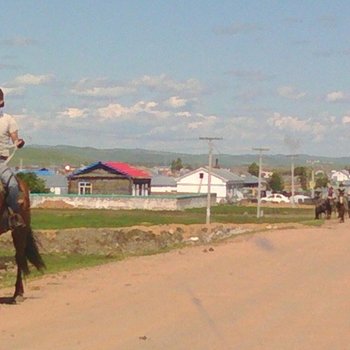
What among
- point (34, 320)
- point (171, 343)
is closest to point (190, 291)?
point (34, 320)

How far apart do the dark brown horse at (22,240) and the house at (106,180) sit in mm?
96718

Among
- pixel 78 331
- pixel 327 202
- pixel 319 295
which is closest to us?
pixel 78 331

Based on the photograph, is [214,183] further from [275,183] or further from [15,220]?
[15,220]

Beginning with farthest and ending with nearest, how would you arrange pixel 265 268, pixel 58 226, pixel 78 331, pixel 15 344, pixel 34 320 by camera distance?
pixel 58 226 → pixel 265 268 → pixel 34 320 → pixel 78 331 → pixel 15 344

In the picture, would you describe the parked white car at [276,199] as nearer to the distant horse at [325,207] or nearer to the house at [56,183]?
the house at [56,183]

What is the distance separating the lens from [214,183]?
136m

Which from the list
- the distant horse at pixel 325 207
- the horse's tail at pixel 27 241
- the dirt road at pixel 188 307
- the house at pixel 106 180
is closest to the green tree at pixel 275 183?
the house at pixel 106 180

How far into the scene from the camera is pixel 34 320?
11125 millimetres

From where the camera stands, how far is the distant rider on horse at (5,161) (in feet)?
41.7

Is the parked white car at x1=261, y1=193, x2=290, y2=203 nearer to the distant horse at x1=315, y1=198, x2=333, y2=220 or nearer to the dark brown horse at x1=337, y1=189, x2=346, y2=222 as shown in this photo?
the distant horse at x1=315, y1=198, x2=333, y2=220

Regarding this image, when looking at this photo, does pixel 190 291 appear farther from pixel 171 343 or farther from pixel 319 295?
pixel 171 343

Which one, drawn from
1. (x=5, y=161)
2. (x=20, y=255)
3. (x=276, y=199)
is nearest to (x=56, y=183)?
(x=276, y=199)

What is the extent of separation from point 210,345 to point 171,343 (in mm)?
382

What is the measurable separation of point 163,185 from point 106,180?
3299 cm
